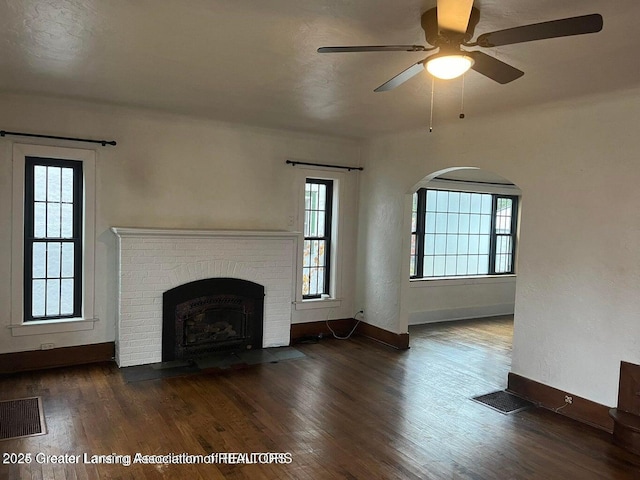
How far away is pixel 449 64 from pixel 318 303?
14.1 feet

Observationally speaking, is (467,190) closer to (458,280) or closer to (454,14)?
(458,280)

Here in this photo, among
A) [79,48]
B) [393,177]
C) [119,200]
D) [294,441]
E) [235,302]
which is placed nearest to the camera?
[79,48]

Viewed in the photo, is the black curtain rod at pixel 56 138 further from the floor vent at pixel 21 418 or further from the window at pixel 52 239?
the floor vent at pixel 21 418

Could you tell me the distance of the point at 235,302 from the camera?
5.39 meters

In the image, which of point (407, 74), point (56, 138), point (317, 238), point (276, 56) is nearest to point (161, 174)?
point (56, 138)

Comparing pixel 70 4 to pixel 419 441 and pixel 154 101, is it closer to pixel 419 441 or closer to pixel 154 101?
pixel 154 101

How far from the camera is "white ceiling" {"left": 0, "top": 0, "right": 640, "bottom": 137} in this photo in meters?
2.38

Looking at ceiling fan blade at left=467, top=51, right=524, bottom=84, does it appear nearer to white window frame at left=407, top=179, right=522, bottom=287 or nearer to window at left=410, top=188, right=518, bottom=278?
white window frame at left=407, top=179, right=522, bottom=287

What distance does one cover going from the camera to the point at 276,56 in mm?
3049

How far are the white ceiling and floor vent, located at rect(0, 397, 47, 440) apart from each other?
8.73 feet

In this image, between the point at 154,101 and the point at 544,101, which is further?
the point at 154,101

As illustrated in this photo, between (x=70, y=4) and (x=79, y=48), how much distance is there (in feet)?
2.27

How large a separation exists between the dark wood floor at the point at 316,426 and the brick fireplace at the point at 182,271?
19.5 inches

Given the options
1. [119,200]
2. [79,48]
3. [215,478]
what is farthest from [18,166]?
[215,478]
